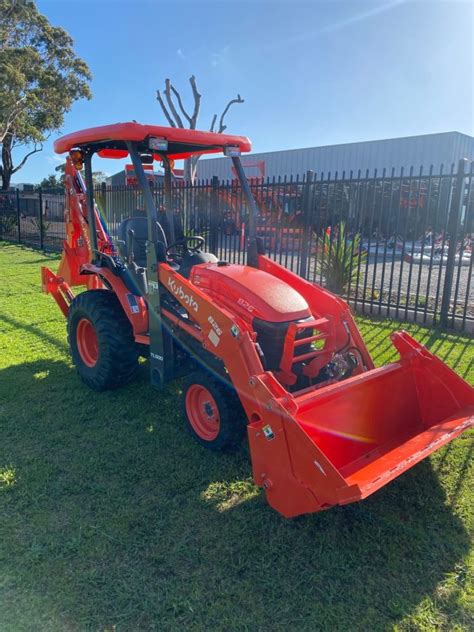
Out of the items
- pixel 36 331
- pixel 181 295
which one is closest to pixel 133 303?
pixel 181 295

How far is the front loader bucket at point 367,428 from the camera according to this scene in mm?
2371

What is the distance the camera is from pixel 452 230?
6793mm

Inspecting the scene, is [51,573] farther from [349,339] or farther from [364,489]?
[349,339]

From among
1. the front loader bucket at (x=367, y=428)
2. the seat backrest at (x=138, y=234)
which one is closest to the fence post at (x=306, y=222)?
the seat backrest at (x=138, y=234)

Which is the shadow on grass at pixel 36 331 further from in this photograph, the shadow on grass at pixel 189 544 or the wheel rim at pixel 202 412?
the wheel rim at pixel 202 412

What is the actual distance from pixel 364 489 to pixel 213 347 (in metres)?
1.37

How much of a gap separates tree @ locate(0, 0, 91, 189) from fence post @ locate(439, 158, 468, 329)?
2272cm

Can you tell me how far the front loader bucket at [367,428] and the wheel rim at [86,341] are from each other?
2.50m

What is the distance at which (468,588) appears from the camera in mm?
2289

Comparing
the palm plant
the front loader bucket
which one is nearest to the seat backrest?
the front loader bucket

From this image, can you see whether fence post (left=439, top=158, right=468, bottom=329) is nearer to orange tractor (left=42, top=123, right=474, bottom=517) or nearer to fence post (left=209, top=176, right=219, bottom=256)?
orange tractor (left=42, top=123, right=474, bottom=517)

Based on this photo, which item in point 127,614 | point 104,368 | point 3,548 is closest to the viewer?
point 127,614

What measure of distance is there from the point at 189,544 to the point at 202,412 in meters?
1.12

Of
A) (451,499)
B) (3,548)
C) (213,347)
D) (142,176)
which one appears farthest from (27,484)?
(451,499)
